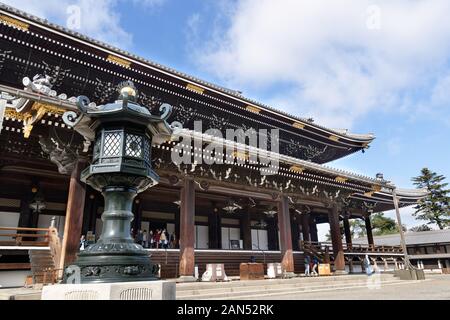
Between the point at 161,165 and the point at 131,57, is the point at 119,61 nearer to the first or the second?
the point at 131,57

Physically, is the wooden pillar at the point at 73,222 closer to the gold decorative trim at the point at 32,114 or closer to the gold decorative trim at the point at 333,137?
the gold decorative trim at the point at 32,114

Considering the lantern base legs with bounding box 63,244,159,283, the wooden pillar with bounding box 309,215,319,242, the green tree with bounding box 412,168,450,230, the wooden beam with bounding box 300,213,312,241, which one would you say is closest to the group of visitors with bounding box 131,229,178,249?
the wooden beam with bounding box 300,213,312,241

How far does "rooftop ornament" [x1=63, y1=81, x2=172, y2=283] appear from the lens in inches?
121

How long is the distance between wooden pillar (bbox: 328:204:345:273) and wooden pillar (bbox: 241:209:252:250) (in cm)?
442

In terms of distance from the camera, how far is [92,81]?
485 inches

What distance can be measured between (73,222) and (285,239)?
8.78m

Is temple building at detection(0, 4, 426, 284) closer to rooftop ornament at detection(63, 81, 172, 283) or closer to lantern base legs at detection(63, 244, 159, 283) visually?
rooftop ornament at detection(63, 81, 172, 283)

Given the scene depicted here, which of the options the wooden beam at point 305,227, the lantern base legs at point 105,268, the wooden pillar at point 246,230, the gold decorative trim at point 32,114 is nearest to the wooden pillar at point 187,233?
the gold decorative trim at point 32,114

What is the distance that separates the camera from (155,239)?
45.6ft

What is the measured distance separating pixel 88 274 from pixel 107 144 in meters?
1.43
